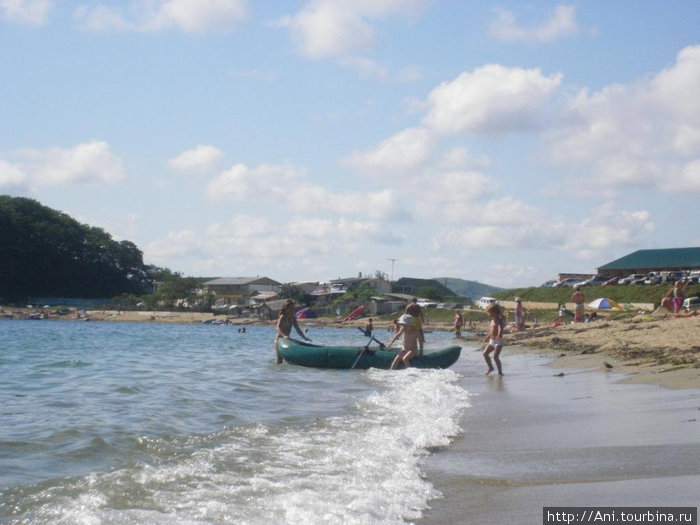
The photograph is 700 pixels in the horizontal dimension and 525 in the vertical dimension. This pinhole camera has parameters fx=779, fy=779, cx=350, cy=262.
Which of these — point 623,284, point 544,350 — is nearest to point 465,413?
point 544,350

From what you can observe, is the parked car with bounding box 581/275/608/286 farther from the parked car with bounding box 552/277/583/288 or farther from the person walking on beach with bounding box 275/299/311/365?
the person walking on beach with bounding box 275/299/311/365

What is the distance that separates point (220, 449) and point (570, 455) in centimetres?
327

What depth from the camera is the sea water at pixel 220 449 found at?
5.31 metres

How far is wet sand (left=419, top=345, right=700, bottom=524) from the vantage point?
16.6 ft

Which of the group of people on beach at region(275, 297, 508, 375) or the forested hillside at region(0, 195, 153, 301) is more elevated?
the forested hillside at region(0, 195, 153, 301)

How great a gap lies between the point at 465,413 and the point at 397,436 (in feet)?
7.27

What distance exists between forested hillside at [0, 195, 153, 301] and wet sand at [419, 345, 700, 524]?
81724 millimetres

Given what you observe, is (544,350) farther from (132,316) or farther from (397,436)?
(132,316)

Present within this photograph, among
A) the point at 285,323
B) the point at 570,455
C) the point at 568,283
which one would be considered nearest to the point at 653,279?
the point at 568,283

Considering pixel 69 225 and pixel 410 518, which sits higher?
pixel 69 225

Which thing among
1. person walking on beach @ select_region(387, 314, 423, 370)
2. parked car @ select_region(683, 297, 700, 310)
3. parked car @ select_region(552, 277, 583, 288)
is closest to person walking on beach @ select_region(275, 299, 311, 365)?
person walking on beach @ select_region(387, 314, 423, 370)

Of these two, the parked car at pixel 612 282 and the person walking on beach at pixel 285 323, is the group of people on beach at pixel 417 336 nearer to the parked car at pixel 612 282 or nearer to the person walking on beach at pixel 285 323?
the person walking on beach at pixel 285 323

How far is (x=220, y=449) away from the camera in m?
7.54

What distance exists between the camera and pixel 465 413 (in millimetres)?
9984
